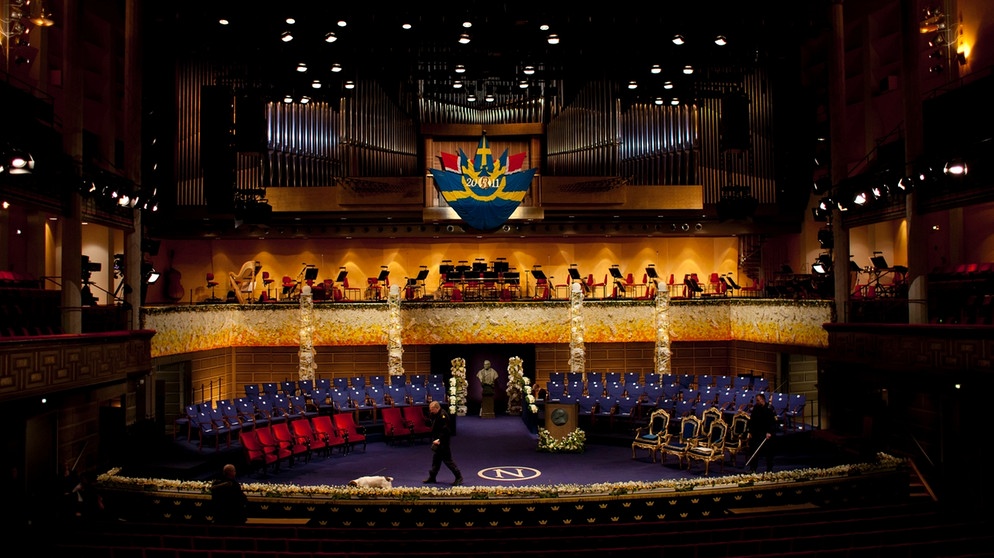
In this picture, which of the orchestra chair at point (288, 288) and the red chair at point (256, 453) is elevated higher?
the orchestra chair at point (288, 288)

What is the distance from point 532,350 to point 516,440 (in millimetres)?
6534

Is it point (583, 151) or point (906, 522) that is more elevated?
point (583, 151)

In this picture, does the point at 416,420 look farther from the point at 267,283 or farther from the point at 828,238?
the point at 828,238

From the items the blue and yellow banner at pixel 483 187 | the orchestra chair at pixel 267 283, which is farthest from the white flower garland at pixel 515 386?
the orchestra chair at pixel 267 283

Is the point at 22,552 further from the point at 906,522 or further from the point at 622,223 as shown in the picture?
the point at 622,223

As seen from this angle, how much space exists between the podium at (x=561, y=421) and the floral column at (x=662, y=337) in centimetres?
595

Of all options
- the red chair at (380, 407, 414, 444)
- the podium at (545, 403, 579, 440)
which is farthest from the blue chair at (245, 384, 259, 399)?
the podium at (545, 403, 579, 440)

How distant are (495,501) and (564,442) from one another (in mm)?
5180

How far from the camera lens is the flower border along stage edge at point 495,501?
9.76 m

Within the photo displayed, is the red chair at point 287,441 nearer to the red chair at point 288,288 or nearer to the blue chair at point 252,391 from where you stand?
the blue chair at point 252,391

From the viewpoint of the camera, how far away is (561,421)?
14.9 meters

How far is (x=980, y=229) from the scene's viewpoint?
651 inches

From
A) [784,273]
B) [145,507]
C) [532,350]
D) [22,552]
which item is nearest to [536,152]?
[532,350]

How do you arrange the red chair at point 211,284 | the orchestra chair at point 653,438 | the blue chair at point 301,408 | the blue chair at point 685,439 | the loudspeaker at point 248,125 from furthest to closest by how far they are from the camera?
the red chair at point 211,284, the loudspeaker at point 248,125, the blue chair at point 301,408, the orchestra chair at point 653,438, the blue chair at point 685,439
